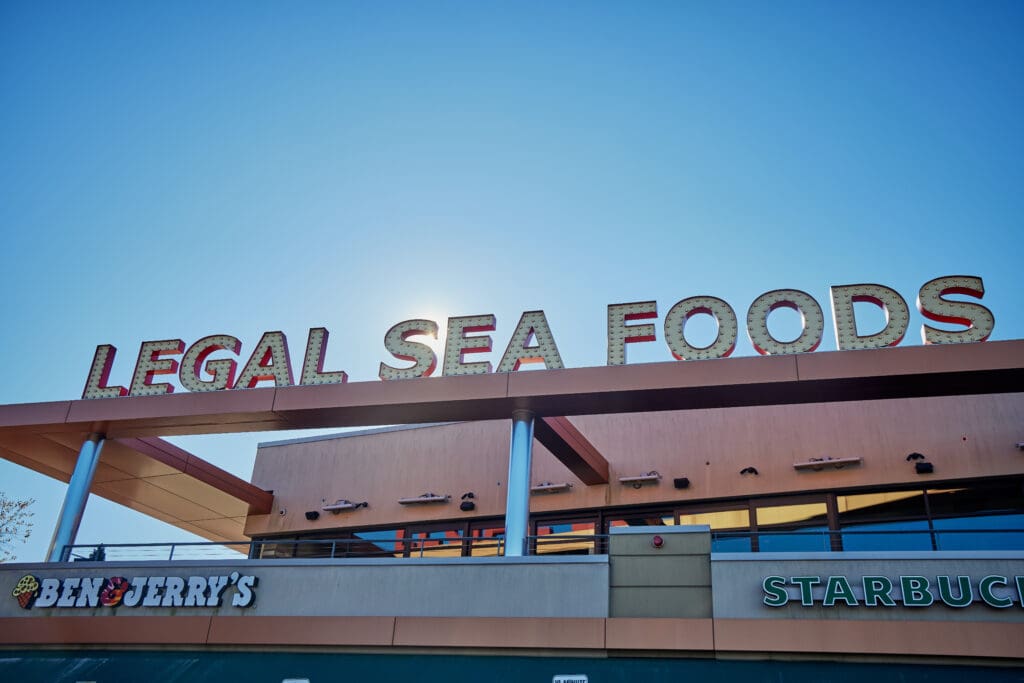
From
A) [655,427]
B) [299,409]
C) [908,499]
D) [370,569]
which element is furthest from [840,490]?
[299,409]

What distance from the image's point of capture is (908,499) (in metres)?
18.5

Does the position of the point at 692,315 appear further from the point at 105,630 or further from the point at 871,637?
the point at 105,630

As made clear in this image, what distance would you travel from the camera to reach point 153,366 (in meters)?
20.0

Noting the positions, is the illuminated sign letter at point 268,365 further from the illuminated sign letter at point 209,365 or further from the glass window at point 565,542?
the glass window at point 565,542

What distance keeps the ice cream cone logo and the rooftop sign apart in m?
4.07

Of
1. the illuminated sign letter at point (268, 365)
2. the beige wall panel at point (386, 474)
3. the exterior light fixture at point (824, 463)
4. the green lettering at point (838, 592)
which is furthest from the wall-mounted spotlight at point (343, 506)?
the green lettering at point (838, 592)

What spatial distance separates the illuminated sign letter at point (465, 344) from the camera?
57.9 ft

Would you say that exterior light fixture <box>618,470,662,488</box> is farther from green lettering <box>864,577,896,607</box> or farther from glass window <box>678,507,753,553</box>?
green lettering <box>864,577,896,607</box>

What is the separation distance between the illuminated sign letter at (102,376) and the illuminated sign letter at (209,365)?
4.70ft

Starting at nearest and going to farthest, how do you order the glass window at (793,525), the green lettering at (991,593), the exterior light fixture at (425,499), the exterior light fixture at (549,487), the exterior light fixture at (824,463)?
the green lettering at (991,593), the glass window at (793,525), the exterior light fixture at (824,463), the exterior light fixture at (549,487), the exterior light fixture at (425,499)

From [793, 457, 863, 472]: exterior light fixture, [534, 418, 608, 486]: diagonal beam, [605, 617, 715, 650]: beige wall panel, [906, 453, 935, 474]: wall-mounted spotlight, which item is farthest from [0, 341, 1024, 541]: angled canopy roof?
[605, 617, 715, 650]: beige wall panel

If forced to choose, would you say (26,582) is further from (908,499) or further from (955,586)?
(908,499)

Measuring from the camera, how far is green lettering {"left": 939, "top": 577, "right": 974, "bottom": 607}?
12594 mm

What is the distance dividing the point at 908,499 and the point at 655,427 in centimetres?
569
